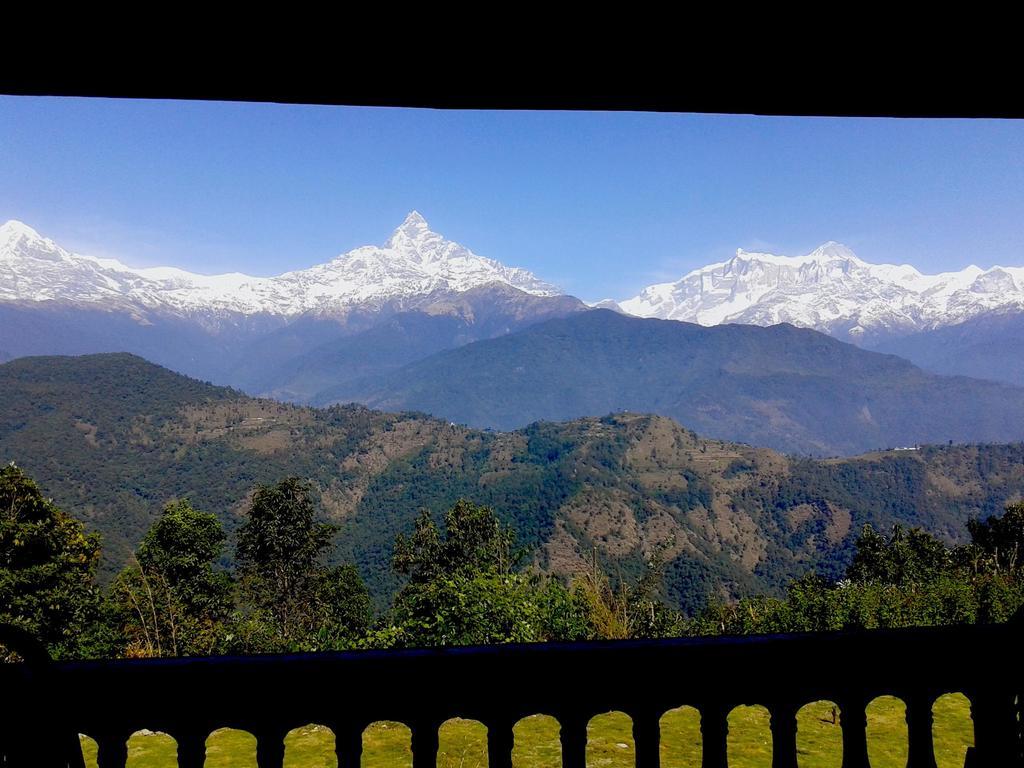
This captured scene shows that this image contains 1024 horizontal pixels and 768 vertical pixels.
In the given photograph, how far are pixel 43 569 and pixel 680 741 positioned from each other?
767 inches

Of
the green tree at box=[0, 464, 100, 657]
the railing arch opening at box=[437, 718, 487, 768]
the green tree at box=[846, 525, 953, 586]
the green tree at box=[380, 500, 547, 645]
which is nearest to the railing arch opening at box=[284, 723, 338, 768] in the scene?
the railing arch opening at box=[437, 718, 487, 768]

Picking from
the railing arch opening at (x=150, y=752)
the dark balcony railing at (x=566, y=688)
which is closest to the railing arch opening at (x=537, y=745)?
the railing arch opening at (x=150, y=752)

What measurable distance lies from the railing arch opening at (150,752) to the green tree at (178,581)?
59.0ft

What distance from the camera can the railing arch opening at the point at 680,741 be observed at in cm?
538

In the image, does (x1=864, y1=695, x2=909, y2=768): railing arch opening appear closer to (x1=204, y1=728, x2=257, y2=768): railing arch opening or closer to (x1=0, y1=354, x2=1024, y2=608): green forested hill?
(x1=204, y1=728, x2=257, y2=768): railing arch opening

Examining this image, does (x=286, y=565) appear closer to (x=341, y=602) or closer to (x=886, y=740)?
(x=341, y=602)

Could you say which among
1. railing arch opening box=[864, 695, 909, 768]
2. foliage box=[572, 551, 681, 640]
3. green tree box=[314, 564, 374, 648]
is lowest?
green tree box=[314, 564, 374, 648]

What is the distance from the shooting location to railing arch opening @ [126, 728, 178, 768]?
4.67 metres

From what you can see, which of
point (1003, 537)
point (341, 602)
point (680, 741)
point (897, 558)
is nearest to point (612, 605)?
point (680, 741)

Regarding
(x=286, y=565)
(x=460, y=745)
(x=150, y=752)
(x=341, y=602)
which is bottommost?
(x=341, y=602)

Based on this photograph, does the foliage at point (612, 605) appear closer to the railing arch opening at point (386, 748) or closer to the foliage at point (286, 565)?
the railing arch opening at point (386, 748)

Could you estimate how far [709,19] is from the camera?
1.46 meters

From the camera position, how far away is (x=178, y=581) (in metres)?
23.0

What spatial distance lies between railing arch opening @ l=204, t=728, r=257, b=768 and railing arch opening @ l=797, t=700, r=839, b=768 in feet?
12.7
